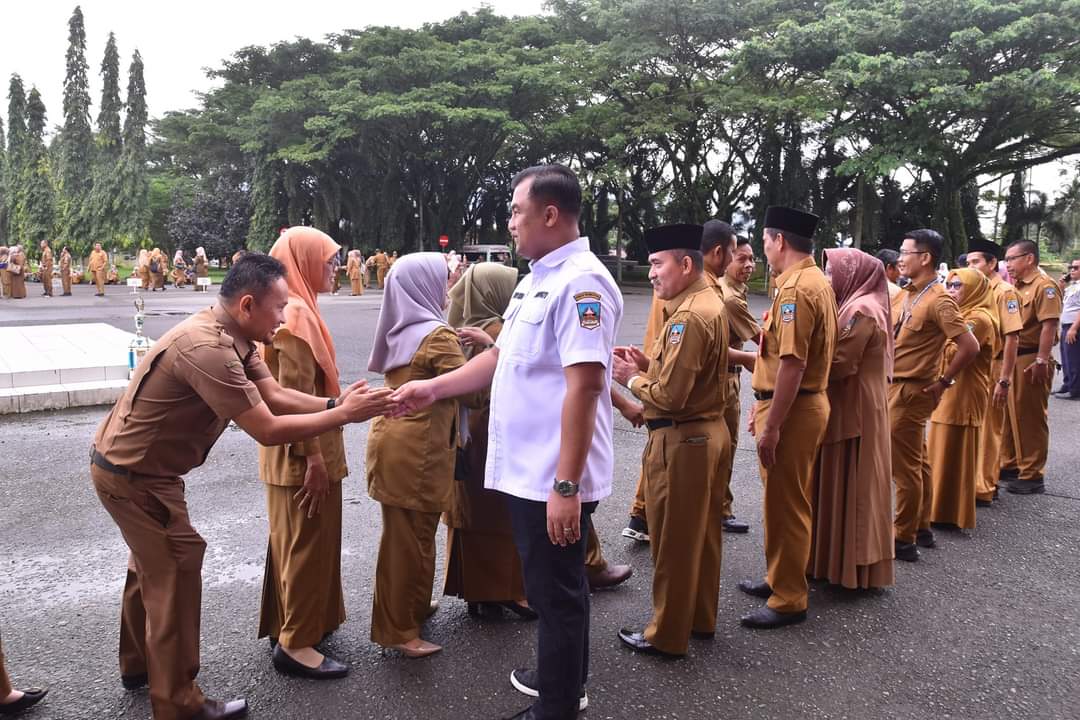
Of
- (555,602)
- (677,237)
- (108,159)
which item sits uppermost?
(108,159)

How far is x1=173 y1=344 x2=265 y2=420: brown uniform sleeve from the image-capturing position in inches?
98.3

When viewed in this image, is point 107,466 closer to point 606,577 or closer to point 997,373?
point 606,577

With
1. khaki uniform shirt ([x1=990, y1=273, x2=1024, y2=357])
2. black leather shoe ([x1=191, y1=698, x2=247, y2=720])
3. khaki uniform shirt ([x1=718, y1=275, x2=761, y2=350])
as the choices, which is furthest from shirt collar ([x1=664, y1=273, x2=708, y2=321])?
khaki uniform shirt ([x1=990, y1=273, x2=1024, y2=357])

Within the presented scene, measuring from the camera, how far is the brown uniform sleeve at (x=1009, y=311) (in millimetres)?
5680

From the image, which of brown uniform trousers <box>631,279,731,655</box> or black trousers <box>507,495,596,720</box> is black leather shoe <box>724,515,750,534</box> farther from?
black trousers <box>507,495,596,720</box>

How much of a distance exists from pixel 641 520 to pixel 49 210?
162ft

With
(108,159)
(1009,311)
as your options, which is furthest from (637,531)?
(108,159)

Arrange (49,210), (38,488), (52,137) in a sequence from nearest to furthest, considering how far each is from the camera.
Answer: (38,488), (49,210), (52,137)

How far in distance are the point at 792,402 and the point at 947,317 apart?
5.13ft

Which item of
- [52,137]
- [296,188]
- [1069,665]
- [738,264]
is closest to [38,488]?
[738,264]

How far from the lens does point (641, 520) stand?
15.1ft

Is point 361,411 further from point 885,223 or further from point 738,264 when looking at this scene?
point 885,223

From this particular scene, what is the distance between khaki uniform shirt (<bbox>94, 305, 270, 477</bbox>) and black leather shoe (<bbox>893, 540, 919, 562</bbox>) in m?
3.60

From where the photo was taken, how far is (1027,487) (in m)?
5.66
